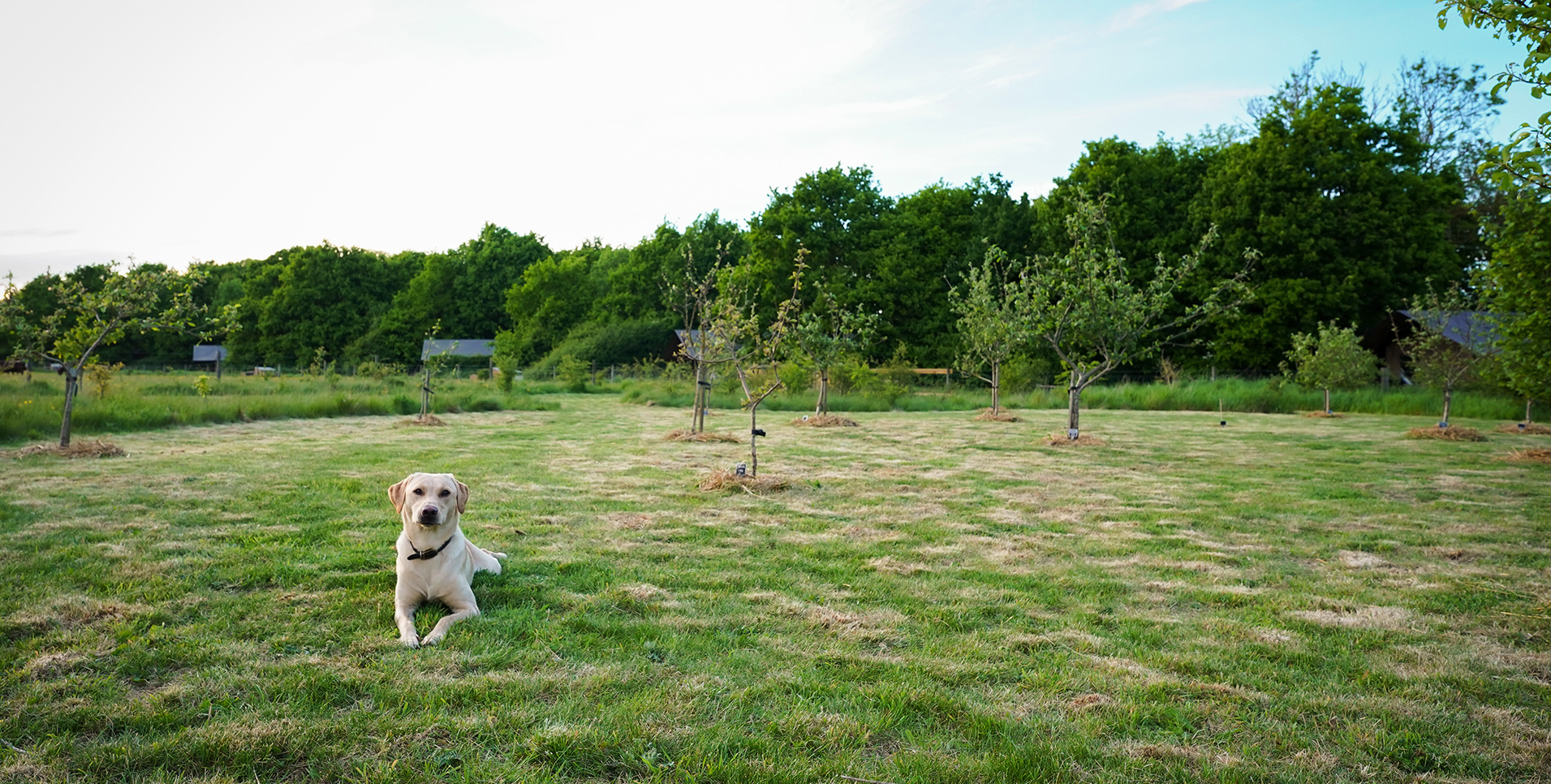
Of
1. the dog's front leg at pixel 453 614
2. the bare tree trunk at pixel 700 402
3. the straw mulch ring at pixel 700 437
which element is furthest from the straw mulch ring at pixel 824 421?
the dog's front leg at pixel 453 614

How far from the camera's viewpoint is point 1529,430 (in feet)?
55.6

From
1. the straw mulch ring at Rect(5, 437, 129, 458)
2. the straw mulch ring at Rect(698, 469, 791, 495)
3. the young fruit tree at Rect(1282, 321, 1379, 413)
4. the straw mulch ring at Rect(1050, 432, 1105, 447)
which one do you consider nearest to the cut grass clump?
the straw mulch ring at Rect(1050, 432, 1105, 447)

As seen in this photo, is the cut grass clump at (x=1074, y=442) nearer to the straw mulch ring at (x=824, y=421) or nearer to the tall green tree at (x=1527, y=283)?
the straw mulch ring at (x=824, y=421)

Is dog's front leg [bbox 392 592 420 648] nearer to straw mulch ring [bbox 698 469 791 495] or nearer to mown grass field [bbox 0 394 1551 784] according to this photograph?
mown grass field [bbox 0 394 1551 784]

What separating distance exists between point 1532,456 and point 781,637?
13727 mm

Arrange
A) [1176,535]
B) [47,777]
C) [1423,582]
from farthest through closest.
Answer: [1176,535] → [1423,582] → [47,777]

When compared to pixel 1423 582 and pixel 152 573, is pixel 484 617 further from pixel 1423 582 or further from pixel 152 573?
pixel 1423 582

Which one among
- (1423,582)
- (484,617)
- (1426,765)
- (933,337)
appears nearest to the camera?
(1426,765)

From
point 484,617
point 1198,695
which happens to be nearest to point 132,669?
point 484,617

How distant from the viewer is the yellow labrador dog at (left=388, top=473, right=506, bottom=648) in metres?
3.92

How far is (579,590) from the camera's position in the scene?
4.54 meters

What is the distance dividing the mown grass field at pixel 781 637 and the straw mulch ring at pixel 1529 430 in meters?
11.2

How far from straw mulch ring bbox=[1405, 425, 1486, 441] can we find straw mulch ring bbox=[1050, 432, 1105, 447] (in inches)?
262

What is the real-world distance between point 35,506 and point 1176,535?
358 inches
